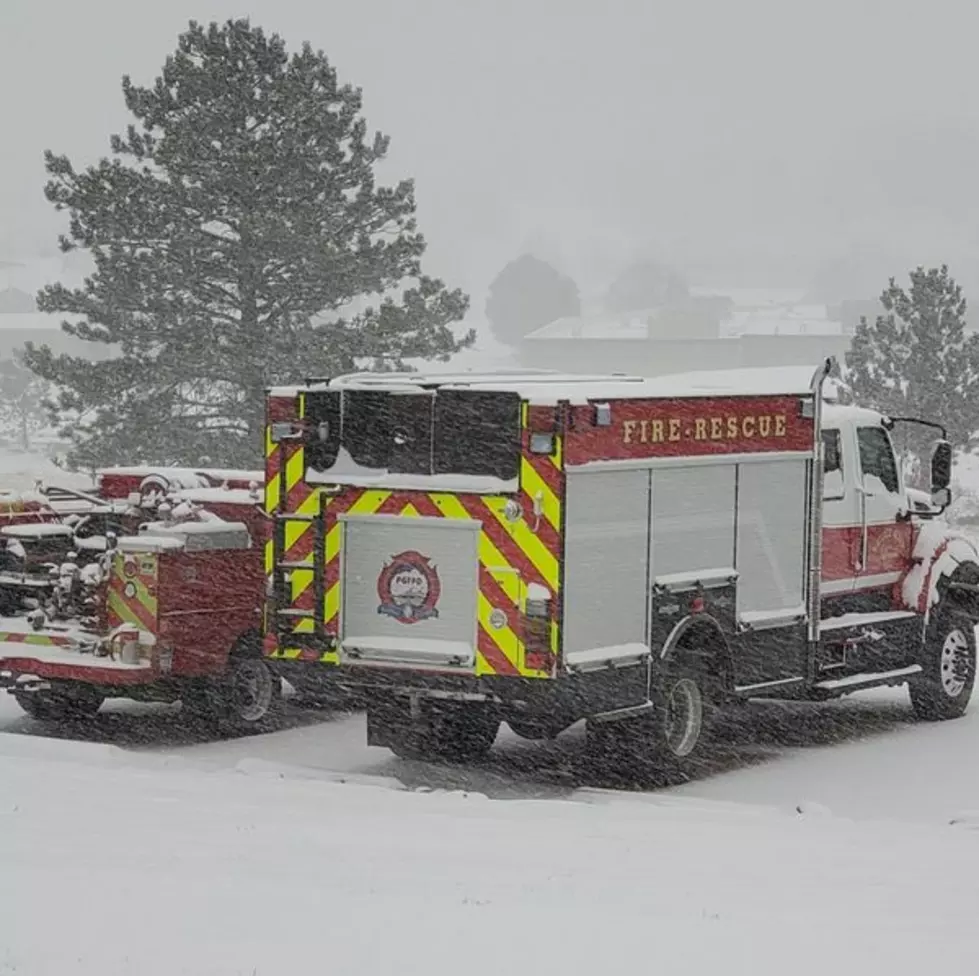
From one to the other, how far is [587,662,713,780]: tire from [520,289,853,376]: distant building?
103m

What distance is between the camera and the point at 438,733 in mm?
12375

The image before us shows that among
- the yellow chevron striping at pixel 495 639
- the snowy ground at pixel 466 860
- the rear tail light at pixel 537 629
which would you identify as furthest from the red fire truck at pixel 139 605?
the rear tail light at pixel 537 629

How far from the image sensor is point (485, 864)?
792 centimetres

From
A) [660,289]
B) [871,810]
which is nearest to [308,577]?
[871,810]

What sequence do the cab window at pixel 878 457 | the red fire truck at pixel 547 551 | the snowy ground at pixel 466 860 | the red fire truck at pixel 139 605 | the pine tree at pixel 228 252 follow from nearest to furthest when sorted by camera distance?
the snowy ground at pixel 466 860 < the red fire truck at pixel 547 551 < the red fire truck at pixel 139 605 < the cab window at pixel 878 457 < the pine tree at pixel 228 252

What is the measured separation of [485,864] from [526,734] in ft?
13.5

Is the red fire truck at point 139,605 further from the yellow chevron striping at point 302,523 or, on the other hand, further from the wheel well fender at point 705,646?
the wheel well fender at point 705,646

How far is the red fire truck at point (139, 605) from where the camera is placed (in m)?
12.3

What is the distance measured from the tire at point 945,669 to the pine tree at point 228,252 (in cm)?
2134

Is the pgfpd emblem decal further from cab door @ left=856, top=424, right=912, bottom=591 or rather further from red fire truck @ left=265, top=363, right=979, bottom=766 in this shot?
cab door @ left=856, top=424, right=912, bottom=591

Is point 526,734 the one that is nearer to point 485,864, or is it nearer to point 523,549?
point 523,549

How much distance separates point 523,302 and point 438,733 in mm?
125254

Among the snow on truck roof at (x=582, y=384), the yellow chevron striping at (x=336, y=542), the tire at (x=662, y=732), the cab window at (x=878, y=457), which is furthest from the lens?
the cab window at (x=878, y=457)

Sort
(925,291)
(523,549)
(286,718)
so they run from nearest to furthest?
(523,549)
(286,718)
(925,291)
